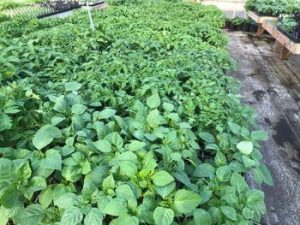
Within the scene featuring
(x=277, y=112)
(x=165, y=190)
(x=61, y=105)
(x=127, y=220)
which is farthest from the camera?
(x=277, y=112)

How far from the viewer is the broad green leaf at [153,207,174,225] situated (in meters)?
0.86

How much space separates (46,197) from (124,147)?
1.00 feet

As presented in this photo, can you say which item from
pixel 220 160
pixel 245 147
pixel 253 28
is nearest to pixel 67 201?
pixel 220 160

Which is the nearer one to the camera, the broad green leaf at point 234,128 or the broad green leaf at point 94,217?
the broad green leaf at point 94,217

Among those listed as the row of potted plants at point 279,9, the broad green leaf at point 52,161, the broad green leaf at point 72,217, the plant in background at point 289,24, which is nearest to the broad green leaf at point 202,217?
the broad green leaf at point 72,217

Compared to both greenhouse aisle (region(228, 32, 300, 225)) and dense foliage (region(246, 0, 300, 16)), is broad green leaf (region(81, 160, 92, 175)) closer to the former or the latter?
greenhouse aisle (region(228, 32, 300, 225))

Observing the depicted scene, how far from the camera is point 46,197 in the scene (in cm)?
95

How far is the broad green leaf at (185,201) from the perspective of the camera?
909 mm

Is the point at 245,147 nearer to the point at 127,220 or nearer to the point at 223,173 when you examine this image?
the point at 223,173

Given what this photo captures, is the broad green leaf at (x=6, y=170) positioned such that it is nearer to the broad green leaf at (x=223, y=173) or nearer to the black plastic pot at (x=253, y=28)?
the broad green leaf at (x=223, y=173)

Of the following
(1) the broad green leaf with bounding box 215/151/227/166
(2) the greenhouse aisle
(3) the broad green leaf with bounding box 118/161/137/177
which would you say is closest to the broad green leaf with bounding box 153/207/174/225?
(3) the broad green leaf with bounding box 118/161/137/177

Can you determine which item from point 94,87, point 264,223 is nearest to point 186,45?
point 94,87

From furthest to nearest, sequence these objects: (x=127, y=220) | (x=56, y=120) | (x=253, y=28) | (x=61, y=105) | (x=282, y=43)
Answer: (x=253, y=28) → (x=282, y=43) → (x=61, y=105) → (x=56, y=120) → (x=127, y=220)

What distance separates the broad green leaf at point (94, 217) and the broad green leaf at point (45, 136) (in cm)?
31
